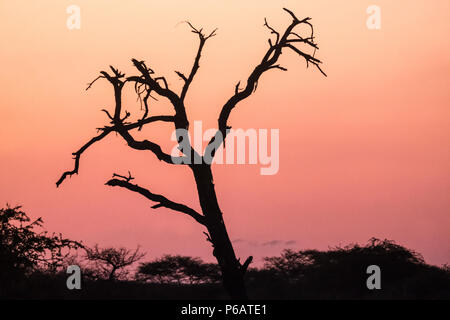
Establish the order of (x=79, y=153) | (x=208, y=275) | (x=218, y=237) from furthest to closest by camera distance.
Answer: (x=208, y=275)
(x=79, y=153)
(x=218, y=237)

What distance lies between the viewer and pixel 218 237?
2219 cm

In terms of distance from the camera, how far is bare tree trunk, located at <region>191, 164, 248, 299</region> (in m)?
22.0

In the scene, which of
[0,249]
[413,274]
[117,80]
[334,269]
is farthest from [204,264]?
[117,80]

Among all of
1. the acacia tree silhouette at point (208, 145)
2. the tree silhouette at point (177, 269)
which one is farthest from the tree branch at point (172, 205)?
the tree silhouette at point (177, 269)

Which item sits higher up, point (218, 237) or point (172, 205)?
point (172, 205)

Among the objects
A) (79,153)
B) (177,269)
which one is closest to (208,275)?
(177,269)

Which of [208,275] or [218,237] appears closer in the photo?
[218,237]

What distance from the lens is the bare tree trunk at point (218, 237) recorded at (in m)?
22.0

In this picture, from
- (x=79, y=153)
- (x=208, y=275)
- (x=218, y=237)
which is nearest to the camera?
(x=218, y=237)

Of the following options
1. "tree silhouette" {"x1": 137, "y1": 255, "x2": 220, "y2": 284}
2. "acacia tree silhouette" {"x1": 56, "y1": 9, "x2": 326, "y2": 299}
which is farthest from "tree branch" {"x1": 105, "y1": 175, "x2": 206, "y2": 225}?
"tree silhouette" {"x1": 137, "y1": 255, "x2": 220, "y2": 284}

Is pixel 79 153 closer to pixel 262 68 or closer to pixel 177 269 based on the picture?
pixel 262 68

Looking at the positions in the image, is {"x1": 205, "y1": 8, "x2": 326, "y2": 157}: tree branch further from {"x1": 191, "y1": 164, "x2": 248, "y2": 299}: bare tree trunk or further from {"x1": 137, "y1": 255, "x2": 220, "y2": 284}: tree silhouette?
{"x1": 137, "y1": 255, "x2": 220, "y2": 284}: tree silhouette
